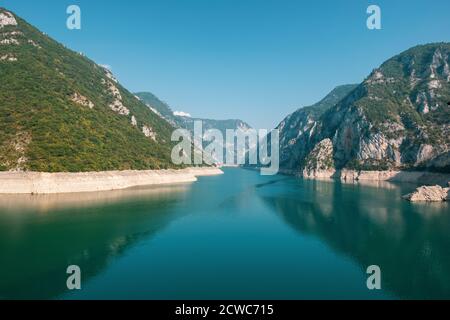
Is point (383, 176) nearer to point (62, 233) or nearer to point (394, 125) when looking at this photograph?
point (394, 125)

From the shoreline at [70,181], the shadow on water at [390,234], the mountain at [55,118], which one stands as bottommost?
the shadow on water at [390,234]

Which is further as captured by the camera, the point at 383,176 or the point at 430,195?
the point at 383,176

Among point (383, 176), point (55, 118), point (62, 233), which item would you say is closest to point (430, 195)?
point (383, 176)

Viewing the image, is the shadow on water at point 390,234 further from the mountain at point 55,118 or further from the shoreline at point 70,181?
the mountain at point 55,118

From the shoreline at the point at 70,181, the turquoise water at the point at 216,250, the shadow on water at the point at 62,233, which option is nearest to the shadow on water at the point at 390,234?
the turquoise water at the point at 216,250

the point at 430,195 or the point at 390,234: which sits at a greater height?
the point at 430,195

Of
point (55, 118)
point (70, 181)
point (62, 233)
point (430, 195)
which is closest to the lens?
point (62, 233)

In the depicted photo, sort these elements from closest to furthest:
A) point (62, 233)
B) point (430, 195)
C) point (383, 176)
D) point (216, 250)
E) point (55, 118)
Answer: point (216, 250) → point (62, 233) → point (430, 195) → point (55, 118) → point (383, 176)

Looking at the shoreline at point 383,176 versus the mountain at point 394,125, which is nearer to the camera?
the shoreline at point 383,176
